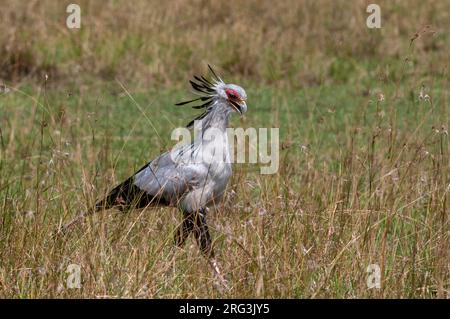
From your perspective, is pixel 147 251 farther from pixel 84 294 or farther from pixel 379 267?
pixel 379 267

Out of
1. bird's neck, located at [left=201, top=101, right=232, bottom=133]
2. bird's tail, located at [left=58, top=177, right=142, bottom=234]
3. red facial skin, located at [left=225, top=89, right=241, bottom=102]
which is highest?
red facial skin, located at [left=225, top=89, right=241, bottom=102]

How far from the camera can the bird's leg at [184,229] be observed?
5519 mm

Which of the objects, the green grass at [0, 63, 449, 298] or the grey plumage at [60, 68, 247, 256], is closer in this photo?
the green grass at [0, 63, 449, 298]

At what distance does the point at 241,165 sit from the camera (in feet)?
20.1

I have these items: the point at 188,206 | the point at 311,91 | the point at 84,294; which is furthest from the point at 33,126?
the point at 84,294

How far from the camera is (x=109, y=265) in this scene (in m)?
4.98

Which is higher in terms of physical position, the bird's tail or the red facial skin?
the red facial skin

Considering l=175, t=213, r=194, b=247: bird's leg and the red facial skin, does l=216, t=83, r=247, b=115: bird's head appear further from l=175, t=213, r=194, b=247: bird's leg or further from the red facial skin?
l=175, t=213, r=194, b=247: bird's leg

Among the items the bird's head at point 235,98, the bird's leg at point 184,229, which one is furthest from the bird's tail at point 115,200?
the bird's head at point 235,98

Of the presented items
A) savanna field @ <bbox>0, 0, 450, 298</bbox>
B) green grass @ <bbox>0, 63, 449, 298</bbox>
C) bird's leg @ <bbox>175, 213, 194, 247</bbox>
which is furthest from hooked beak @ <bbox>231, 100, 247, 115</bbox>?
bird's leg @ <bbox>175, 213, 194, 247</bbox>

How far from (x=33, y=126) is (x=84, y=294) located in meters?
4.50

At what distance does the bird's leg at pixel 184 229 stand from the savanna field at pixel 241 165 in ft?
0.15

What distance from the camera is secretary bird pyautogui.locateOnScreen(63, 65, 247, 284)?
5379 millimetres

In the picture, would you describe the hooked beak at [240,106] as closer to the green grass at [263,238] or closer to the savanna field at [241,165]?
the green grass at [263,238]
